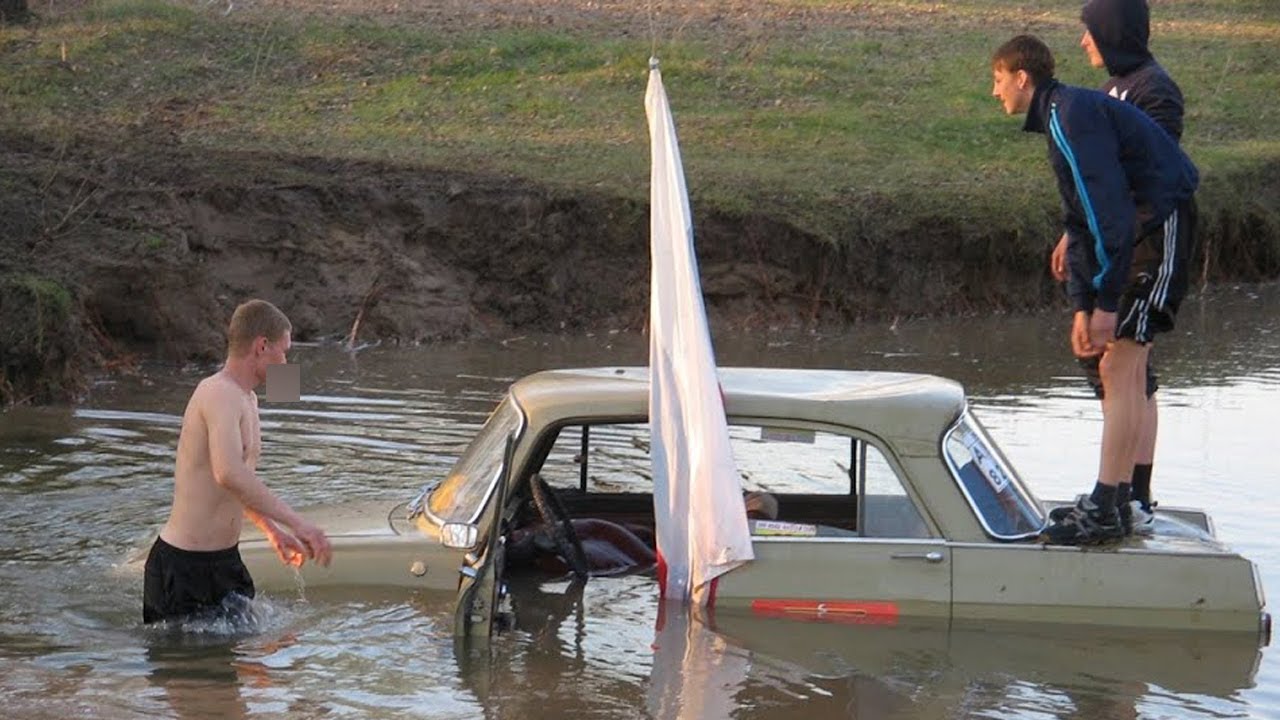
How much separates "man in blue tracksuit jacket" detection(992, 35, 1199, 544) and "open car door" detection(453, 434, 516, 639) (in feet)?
7.27

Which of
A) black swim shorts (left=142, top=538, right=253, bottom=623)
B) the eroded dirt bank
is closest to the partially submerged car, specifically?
black swim shorts (left=142, top=538, right=253, bottom=623)

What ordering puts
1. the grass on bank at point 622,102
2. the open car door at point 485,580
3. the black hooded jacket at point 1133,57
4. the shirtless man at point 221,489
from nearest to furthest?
1. the open car door at point 485,580
2. the shirtless man at point 221,489
3. the black hooded jacket at point 1133,57
4. the grass on bank at point 622,102

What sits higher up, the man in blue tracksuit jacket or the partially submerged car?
the man in blue tracksuit jacket

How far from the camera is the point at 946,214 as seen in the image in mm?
19984

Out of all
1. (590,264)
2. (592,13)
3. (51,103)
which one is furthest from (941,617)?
(592,13)

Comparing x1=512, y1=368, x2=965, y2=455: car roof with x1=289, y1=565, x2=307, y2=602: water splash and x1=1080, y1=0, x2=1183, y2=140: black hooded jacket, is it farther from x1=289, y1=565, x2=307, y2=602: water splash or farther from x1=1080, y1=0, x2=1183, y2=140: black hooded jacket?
x1=1080, y1=0, x2=1183, y2=140: black hooded jacket

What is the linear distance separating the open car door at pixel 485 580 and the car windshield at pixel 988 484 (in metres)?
1.69

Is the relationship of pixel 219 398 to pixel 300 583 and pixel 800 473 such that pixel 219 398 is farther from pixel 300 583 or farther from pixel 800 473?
pixel 800 473

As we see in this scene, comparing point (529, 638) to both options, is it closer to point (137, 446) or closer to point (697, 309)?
point (697, 309)

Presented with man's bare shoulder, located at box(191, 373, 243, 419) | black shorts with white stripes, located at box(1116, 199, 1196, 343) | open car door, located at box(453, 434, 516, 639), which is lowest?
open car door, located at box(453, 434, 516, 639)

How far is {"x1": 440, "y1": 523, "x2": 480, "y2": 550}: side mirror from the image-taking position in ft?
23.8

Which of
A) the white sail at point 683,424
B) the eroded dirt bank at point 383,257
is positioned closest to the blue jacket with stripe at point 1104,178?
the white sail at point 683,424

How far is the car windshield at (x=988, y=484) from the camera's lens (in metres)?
7.23

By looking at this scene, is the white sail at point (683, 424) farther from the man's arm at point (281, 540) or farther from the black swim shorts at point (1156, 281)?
the black swim shorts at point (1156, 281)
